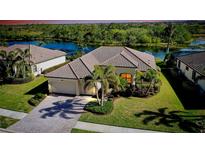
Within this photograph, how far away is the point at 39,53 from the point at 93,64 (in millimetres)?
6890

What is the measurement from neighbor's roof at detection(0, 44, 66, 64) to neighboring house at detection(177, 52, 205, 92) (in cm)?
899

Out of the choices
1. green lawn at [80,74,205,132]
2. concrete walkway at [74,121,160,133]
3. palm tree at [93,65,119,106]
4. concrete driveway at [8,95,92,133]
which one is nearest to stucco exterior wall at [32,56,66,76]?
concrete driveway at [8,95,92,133]

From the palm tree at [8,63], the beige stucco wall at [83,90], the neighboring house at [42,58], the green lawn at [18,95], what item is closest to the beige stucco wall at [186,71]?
the beige stucco wall at [83,90]

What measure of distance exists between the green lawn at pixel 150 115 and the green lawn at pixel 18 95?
195 inches

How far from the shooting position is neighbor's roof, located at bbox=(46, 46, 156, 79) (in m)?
19.1

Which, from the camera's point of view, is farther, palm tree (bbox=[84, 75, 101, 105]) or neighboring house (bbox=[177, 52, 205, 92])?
palm tree (bbox=[84, 75, 101, 105])

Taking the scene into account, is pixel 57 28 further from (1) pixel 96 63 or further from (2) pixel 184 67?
(2) pixel 184 67

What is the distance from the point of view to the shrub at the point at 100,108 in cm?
1809

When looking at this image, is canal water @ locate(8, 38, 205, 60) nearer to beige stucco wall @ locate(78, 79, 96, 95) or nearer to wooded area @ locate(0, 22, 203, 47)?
wooded area @ locate(0, 22, 203, 47)

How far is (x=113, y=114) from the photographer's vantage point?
17.8 meters

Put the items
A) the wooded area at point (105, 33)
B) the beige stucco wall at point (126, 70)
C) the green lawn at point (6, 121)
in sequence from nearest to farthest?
the wooded area at point (105, 33) < the green lawn at point (6, 121) < the beige stucco wall at point (126, 70)

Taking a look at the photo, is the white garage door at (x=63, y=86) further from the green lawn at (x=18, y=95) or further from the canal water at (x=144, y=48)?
the canal water at (x=144, y=48)
